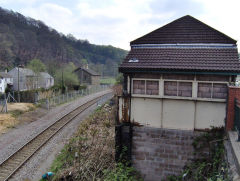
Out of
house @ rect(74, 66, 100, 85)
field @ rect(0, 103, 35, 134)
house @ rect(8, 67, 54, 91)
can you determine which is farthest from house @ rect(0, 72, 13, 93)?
house @ rect(74, 66, 100, 85)

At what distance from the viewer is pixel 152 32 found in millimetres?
8227

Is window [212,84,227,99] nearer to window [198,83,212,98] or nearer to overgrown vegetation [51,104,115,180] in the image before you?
window [198,83,212,98]

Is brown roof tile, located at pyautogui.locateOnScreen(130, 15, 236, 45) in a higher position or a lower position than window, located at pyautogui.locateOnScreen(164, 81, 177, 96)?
higher

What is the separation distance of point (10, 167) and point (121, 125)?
577 cm

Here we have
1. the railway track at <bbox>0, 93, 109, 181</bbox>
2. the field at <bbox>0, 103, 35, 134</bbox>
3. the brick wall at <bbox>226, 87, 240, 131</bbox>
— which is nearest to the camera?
the brick wall at <bbox>226, 87, 240, 131</bbox>

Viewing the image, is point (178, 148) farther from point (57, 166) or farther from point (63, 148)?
point (63, 148)

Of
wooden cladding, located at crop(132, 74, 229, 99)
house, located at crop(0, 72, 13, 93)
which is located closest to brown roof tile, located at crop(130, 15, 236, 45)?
wooden cladding, located at crop(132, 74, 229, 99)

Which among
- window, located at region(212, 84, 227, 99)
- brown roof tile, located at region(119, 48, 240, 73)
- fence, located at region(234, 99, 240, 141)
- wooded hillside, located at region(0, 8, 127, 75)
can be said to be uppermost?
wooded hillside, located at region(0, 8, 127, 75)

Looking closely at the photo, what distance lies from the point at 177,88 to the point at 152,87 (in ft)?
3.06

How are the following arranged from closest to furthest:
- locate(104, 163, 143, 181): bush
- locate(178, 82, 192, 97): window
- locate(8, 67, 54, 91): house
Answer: locate(104, 163, 143, 181): bush, locate(178, 82, 192, 97): window, locate(8, 67, 54, 91): house

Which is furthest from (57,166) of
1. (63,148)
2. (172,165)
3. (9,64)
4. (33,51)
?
(33,51)

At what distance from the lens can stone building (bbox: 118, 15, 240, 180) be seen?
6.81 metres

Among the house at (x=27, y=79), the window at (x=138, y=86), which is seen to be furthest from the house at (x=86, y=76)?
the window at (x=138, y=86)

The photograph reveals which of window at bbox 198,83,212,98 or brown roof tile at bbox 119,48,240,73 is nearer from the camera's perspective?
brown roof tile at bbox 119,48,240,73
